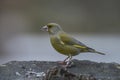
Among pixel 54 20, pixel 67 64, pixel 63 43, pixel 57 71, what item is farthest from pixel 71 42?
pixel 54 20

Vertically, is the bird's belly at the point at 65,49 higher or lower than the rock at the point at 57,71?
higher

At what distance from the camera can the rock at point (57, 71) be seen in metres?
3.88

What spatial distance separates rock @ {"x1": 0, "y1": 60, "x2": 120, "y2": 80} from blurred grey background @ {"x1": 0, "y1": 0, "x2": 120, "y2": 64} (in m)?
4.36

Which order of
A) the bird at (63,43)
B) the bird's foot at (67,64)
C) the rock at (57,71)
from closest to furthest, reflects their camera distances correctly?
the rock at (57,71)
the bird's foot at (67,64)
the bird at (63,43)

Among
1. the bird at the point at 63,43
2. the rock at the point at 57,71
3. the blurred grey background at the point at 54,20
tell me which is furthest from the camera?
the blurred grey background at the point at 54,20

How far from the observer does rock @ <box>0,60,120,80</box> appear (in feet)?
12.7

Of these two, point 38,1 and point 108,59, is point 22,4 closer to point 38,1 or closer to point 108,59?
point 38,1

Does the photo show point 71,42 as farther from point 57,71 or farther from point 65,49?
point 57,71

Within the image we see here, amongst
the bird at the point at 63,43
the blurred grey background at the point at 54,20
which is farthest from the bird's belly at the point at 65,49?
the blurred grey background at the point at 54,20

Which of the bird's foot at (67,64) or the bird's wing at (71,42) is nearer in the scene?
the bird's foot at (67,64)

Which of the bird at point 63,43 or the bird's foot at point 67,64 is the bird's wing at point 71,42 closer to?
the bird at point 63,43

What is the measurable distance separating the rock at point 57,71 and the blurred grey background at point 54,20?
4363mm

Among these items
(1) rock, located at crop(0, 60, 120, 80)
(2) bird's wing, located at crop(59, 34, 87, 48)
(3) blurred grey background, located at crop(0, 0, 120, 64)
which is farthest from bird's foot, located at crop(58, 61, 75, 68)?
(3) blurred grey background, located at crop(0, 0, 120, 64)

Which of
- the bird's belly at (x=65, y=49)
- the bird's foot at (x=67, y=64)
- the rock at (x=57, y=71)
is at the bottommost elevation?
the rock at (x=57, y=71)
